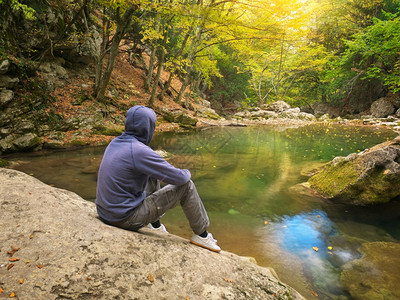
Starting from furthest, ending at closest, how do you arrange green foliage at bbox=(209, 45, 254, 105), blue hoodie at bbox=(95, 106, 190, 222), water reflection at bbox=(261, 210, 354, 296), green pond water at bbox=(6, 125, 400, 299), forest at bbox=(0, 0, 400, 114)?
green foliage at bbox=(209, 45, 254, 105)
forest at bbox=(0, 0, 400, 114)
green pond water at bbox=(6, 125, 400, 299)
water reflection at bbox=(261, 210, 354, 296)
blue hoodie at bbox=(95, 106, 190, 222)

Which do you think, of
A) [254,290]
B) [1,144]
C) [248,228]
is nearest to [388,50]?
[248,228]

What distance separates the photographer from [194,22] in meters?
11.3

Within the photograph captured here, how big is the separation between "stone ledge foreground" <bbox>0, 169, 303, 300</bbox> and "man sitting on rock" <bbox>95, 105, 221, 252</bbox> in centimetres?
17

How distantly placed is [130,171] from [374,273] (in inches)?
135

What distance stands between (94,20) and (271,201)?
14949 millimetres

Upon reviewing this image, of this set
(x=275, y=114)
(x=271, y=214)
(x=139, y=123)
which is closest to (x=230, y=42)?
(x=271, y=214)

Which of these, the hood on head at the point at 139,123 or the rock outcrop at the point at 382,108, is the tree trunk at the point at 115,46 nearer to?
the hood on head at the point at 139,123

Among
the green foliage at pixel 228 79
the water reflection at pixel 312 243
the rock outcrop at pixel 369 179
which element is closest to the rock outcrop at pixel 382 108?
the green foliage at pixel 228 79

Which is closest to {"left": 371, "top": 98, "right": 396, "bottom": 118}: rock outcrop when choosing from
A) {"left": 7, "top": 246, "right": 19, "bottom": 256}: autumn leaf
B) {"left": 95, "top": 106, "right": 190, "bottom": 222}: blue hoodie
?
{"left": 95, "top": 106, "right": 190, "bottom": 222}: blue hoodie

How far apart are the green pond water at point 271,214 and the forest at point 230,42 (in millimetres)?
5519

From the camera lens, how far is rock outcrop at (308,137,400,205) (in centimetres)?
508

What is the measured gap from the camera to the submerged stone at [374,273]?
276cm

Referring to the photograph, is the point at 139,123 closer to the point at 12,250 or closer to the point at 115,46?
the point at 12,250

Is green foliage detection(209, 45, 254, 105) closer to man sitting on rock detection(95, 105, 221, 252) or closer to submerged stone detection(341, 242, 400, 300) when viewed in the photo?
submerged stone detection(341, 242, 400, 300)
